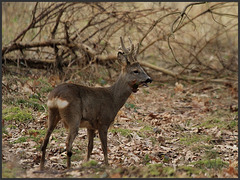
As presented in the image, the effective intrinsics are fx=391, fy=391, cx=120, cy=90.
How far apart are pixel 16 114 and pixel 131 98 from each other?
10.7 ft

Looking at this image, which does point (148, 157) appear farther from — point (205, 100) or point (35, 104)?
point (205, 100)

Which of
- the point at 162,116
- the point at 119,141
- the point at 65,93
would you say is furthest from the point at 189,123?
the point at 65,93

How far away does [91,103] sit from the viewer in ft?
19.8

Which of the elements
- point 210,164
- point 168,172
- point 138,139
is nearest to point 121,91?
point 138,139

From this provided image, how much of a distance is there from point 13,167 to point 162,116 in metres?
4.49

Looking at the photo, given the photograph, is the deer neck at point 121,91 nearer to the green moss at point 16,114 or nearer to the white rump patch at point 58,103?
the white rump patch at point 58,103

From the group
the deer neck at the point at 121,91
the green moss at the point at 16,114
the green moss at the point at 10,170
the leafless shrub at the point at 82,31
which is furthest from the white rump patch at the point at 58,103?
the leafless shrub at the point at 82,31

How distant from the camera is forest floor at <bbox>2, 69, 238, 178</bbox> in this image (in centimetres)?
546

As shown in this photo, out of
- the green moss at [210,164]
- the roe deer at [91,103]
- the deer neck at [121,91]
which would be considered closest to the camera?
the roe deer at [91,103]

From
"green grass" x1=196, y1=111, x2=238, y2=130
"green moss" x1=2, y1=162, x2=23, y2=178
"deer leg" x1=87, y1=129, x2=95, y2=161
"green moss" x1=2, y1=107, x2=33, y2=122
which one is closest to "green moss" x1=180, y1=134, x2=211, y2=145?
"green grass" x1=196, y1=111, x2=238, y2=130

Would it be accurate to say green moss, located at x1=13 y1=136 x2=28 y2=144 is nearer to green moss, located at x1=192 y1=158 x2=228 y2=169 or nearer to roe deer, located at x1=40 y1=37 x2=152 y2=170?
roe deer, located at x1=40 y1=37 x2=152 y2=170

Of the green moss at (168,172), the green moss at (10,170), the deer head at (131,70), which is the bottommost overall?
the green moss at (168,172)

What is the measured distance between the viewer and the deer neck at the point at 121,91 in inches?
260

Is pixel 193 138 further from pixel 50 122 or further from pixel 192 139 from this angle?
pixel 50 122
